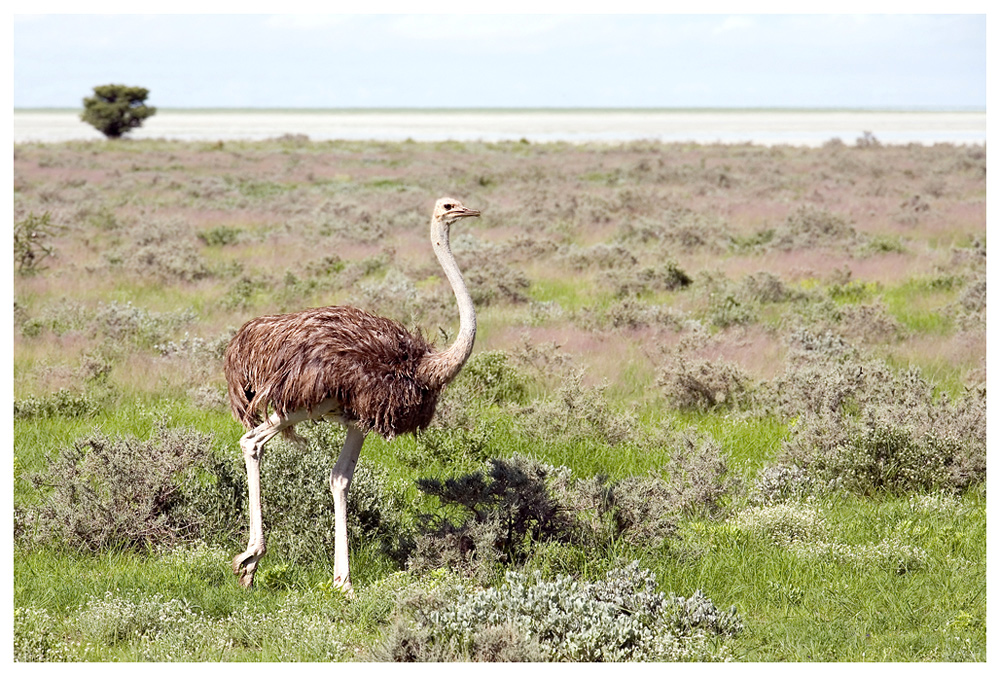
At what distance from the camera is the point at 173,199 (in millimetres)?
28938

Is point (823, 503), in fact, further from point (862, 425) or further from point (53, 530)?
point (53, 530)

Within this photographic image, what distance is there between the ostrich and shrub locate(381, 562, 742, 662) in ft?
2.53

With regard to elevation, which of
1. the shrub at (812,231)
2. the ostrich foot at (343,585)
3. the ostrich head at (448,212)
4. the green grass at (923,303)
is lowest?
the ostrich foot at (343,585)

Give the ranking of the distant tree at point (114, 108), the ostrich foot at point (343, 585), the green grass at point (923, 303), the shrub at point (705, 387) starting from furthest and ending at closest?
the distant tree at point (114, 108) < the green grass at point (923, 303) < the shrub at point (705, 387) < the ostrich foot at point (343, 585)

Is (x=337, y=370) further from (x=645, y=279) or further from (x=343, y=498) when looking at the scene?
(x=645, y=279)

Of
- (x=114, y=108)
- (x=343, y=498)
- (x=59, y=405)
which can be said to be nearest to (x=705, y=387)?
(x=343, y=498)

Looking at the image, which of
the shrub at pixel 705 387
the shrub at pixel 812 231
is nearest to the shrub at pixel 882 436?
the shrub at pixel 705 387

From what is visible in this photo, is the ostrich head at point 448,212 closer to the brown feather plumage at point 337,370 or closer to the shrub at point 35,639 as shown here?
the brown feather plumage at point 337,370

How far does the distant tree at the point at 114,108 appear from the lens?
6850 cm

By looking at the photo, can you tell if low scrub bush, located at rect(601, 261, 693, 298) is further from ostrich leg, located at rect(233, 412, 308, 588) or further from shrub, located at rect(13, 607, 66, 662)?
shrub, located at rect(13, 607, 66, 662)

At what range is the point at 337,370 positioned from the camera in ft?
17.5

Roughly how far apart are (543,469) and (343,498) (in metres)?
1.38

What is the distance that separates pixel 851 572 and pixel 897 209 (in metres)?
21.2

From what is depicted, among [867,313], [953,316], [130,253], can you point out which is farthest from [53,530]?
[130,253]
